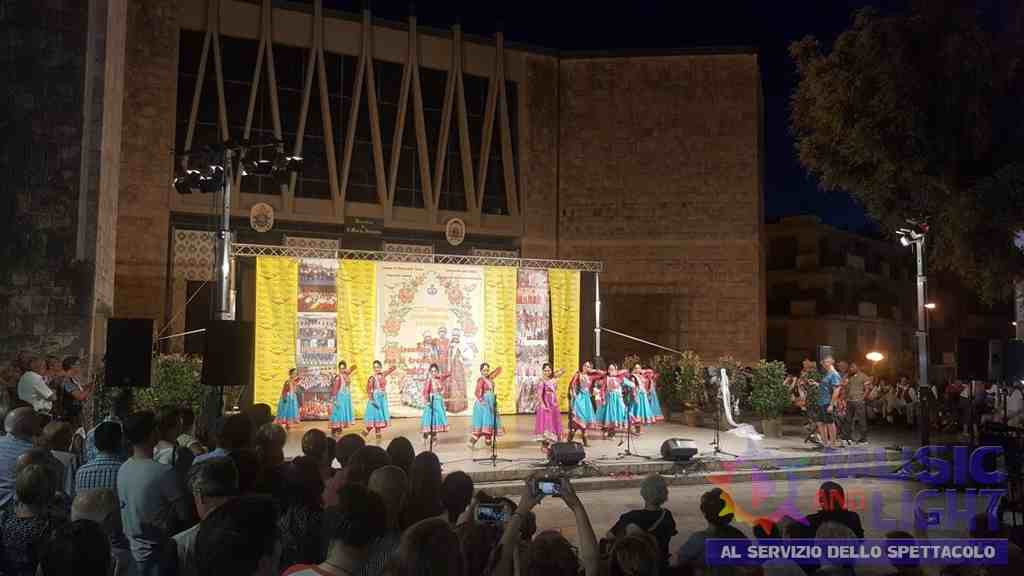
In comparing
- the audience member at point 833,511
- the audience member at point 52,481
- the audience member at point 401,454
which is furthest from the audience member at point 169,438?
the audience member at point 833,511

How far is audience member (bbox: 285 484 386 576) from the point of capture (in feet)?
8.89

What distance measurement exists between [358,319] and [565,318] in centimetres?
485

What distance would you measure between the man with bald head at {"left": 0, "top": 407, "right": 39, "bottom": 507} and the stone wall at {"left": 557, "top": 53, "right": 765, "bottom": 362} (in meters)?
19.4

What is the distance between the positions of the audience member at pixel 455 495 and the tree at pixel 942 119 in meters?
9.93

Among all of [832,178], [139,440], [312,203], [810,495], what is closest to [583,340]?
[312,203]

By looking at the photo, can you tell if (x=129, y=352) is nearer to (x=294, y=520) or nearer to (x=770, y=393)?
(x=294, y=520)

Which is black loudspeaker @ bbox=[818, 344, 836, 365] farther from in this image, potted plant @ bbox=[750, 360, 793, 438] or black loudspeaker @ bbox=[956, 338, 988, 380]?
black loudspeaker @ bbox=[956, 338, 988, 380]

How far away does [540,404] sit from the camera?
1384 centimetres

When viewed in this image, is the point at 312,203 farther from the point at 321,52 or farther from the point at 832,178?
the point at 832,178

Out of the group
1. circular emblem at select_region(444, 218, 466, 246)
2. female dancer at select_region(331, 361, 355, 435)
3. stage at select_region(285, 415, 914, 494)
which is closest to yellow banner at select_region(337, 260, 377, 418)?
stage at select_region(285, 415, 914, 494)

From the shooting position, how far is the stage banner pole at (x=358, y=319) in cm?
1670

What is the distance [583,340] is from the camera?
2255 cm

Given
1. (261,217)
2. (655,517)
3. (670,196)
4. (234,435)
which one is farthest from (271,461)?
(670,196)

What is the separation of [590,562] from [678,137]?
71.7 ft
